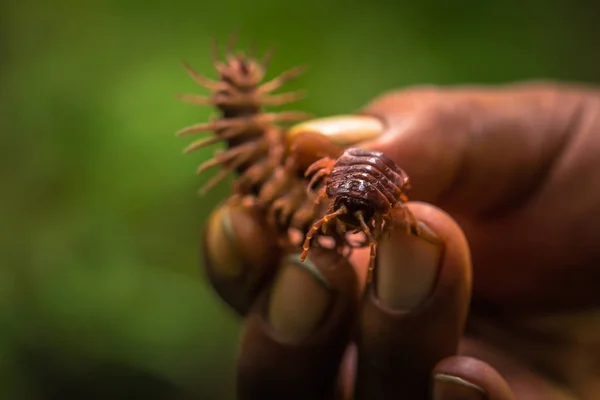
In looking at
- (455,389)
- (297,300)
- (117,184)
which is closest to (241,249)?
(297,300)

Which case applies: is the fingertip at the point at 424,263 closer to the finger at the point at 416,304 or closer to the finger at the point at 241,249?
the finger at the point at 416,304

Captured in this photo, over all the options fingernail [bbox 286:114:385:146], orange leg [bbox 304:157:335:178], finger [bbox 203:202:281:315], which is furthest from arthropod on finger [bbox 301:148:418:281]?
finger [bbox 203:202:281:315]

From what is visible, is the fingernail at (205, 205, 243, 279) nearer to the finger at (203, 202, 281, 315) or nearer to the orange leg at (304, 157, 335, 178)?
the finger at (203, 202, 281, 315)

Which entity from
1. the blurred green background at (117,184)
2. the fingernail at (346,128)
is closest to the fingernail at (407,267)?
the fingernail at (346,128)

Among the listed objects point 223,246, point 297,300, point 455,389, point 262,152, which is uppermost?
point 262,152

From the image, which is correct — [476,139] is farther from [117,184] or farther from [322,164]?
[117,184]

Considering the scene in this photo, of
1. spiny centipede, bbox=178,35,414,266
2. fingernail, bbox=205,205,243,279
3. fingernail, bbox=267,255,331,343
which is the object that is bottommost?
fingernail, bbox=267,255,331,343
